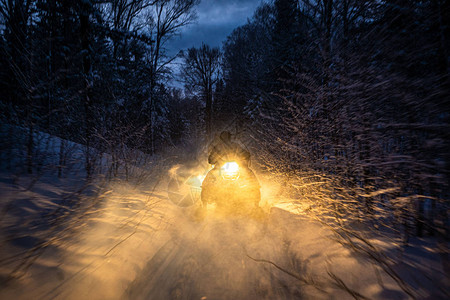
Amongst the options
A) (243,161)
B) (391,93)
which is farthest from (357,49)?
(243,161)

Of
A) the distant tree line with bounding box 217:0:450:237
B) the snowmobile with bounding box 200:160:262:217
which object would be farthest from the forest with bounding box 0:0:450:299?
the snowmobile with bounding box 200:160:262:217

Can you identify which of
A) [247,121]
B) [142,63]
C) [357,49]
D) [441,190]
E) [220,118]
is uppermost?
[142,63]

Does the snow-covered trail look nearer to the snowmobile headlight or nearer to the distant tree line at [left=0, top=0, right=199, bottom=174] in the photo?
the snowmobile headlight

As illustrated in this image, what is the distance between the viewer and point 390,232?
307 cm

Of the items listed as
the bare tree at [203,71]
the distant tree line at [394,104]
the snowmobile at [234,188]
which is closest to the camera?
the distant tree line at [394,104]

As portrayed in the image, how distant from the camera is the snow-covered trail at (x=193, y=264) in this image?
1790mm

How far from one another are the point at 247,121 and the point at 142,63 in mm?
11325

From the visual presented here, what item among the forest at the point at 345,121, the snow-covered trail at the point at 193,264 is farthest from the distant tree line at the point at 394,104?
the snow-covered trail at the point at 193,264

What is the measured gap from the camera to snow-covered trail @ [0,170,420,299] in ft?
5.87

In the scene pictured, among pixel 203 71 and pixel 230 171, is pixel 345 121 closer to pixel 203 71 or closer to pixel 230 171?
pixel 230 171

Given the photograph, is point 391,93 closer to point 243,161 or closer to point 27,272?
point 243,161

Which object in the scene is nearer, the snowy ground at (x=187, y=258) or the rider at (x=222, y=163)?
the snowy ground at (x=187, y=258)

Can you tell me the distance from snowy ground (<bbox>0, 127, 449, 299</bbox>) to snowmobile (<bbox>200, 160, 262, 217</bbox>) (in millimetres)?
470

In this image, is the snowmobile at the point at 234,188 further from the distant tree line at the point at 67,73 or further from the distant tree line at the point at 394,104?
the distant tree line at the point at 67,73
